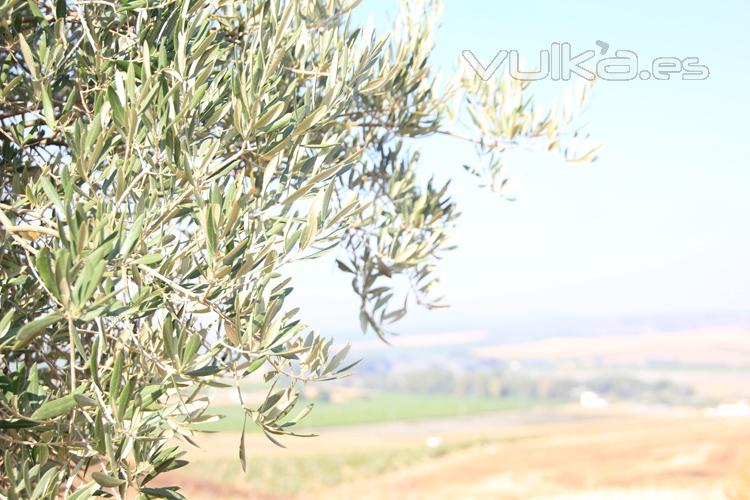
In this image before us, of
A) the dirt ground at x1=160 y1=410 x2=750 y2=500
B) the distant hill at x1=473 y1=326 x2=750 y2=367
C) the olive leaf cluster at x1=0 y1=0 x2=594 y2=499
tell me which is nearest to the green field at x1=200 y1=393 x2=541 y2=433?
the dirt ground at x1=160 y1=410 x2=750 y2=500

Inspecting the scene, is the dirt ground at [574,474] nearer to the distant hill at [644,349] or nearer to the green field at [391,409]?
the green field at [391,409]

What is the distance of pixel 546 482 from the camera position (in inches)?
785

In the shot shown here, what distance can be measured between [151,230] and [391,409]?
262 ft

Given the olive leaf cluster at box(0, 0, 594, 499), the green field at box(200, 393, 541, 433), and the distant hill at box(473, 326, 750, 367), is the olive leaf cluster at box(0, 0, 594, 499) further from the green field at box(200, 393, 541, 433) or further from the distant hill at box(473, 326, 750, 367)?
the distant hill at box(473, 326, 750, 367)

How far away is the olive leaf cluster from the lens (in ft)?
7.57

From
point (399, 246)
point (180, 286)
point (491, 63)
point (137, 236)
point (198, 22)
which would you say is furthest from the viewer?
point (491, 63)

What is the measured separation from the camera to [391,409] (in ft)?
264

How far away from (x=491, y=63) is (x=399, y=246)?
1.62 meters

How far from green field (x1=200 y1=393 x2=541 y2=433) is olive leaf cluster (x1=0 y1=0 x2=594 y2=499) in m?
58.7

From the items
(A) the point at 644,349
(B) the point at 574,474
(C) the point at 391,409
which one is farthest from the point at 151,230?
(A) the point at 644,349

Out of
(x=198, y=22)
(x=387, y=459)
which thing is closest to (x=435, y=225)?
(x=198, y=22)

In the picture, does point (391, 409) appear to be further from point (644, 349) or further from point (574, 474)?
point (644, 349)

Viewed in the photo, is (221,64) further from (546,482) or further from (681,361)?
(681,361)

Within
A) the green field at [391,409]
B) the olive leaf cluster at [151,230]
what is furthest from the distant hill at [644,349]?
the olive leaf cluster at [151,230]
